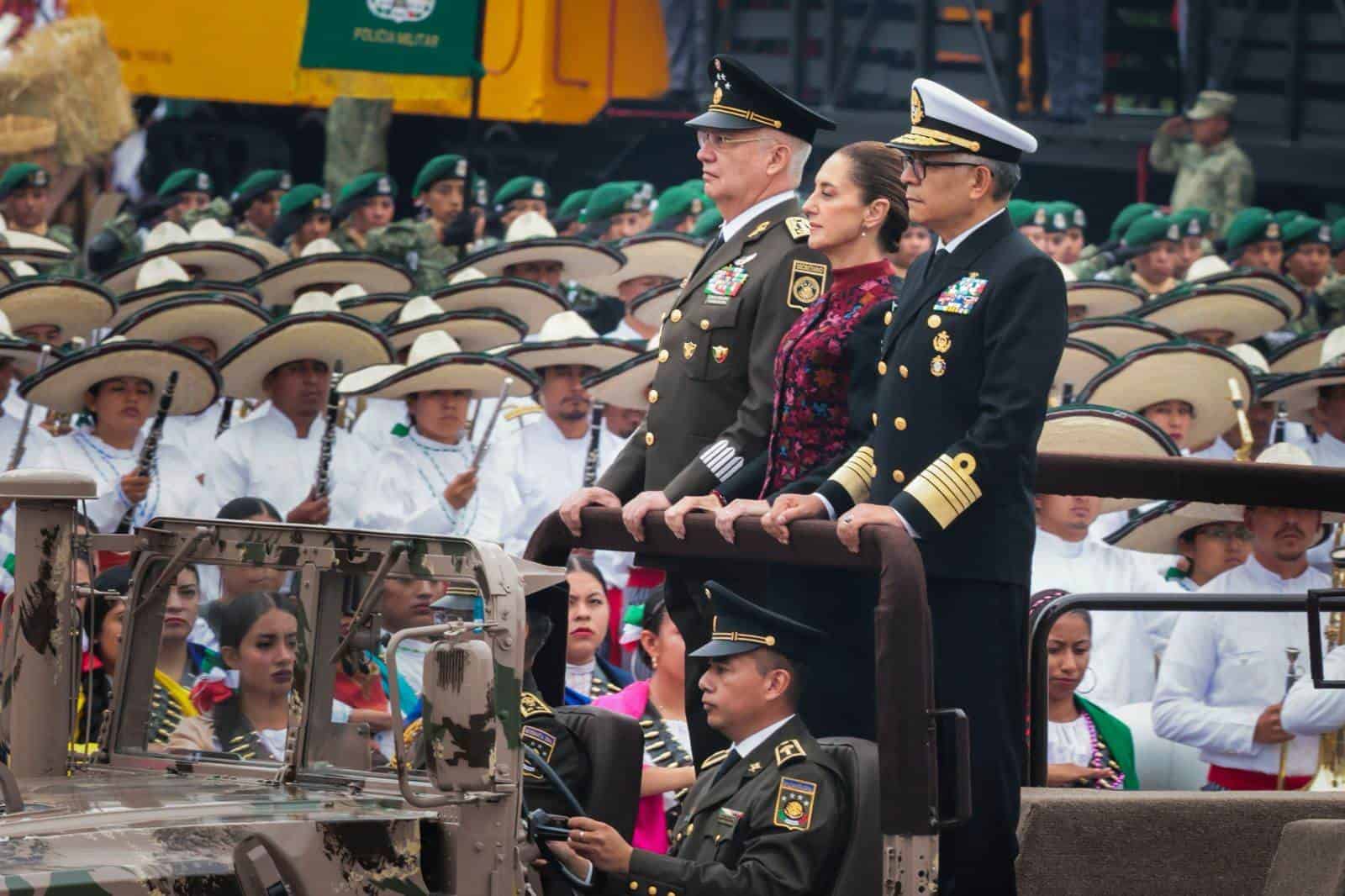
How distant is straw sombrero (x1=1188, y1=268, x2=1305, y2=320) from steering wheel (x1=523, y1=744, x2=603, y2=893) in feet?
35.1

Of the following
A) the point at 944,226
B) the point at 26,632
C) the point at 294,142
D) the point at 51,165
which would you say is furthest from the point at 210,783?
the point at 294,142

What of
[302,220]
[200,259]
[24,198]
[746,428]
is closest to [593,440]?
[200,259]

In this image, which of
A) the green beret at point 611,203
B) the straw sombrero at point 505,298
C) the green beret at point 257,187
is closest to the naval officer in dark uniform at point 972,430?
the straw sombrero at point 505,298

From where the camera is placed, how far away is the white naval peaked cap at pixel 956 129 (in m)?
4.83

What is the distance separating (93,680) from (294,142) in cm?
1796

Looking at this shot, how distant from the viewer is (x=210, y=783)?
4.51 m

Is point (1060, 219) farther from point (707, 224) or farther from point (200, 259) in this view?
point (200, 259)

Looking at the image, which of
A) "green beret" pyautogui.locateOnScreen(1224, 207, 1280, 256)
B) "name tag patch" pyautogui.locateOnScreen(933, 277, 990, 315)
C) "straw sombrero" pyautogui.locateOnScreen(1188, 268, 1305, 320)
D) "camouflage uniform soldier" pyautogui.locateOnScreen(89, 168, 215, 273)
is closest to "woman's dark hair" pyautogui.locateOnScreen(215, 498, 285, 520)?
"name tag patch" pyautogui.locateOnScreen(933, 277, 990, 315)

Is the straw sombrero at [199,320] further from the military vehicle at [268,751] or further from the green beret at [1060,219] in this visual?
the green beret at [1060,219]

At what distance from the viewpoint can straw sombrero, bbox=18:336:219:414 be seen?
9.77 metres

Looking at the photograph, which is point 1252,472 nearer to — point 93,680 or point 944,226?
point 944,226

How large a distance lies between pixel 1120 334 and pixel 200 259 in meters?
5.52

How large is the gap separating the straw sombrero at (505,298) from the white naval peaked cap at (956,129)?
27.9 feet

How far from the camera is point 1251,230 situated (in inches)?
660
